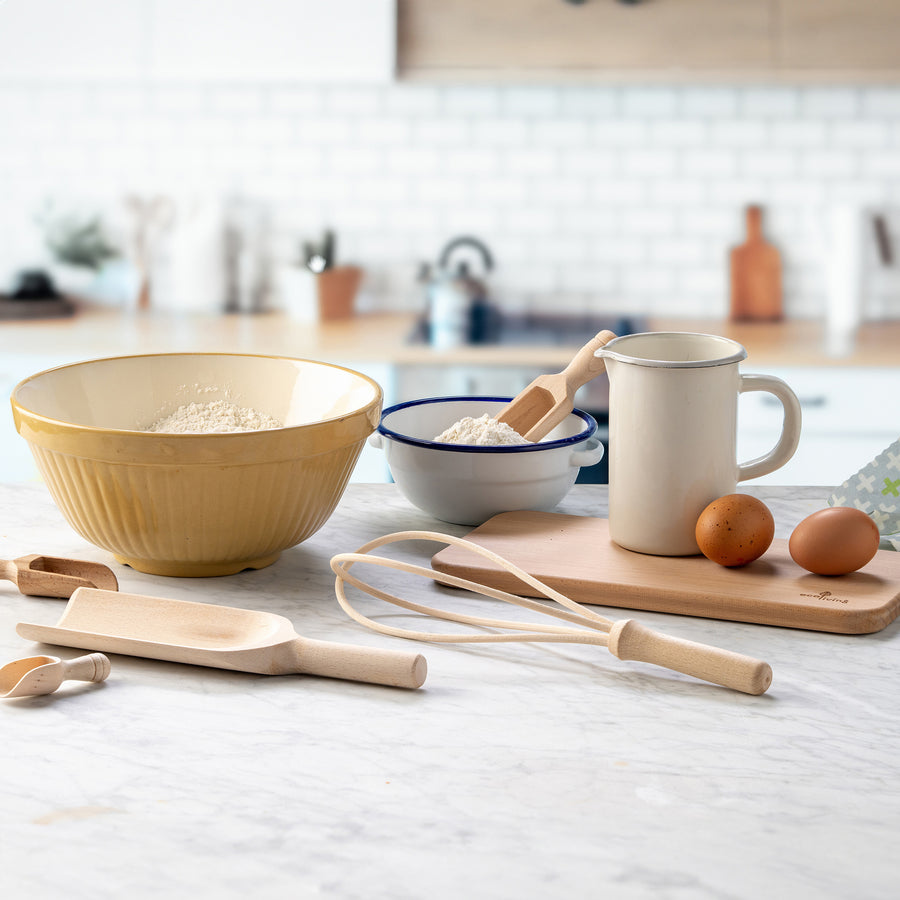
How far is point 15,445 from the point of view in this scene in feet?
9.25

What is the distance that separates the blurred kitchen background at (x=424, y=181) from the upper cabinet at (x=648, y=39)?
11 mm

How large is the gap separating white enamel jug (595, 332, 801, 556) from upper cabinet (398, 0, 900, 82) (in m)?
2.01

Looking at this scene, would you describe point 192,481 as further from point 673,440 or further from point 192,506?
point 673,440

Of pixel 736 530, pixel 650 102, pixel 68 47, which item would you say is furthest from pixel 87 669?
pixel 650 102

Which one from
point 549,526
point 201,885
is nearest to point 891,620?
point 549,526

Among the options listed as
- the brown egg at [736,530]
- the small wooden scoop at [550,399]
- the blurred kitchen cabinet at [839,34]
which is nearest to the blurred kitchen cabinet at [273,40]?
the blurred kitchen cabinet at [839,34]

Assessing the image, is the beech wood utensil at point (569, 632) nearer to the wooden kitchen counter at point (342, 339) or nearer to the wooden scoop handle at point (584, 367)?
the wooden scoop handle at point (584, 367)

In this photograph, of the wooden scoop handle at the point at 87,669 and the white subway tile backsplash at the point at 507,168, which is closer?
the wooden scoop handle at the point at 87,669

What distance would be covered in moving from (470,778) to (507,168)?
2.76 meters

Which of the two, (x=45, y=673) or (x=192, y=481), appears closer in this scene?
(x=45, y=673)

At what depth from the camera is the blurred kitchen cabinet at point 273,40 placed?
2746mm

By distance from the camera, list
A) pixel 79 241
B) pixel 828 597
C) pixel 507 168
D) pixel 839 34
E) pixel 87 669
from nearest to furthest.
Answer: pixel 87 669
pixel 828 597
pixel 839 34
pixel 507 168
pixel 79 241

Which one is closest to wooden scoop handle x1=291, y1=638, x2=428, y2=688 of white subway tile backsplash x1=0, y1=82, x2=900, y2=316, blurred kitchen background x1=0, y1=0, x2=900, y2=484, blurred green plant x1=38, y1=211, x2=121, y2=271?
blurred kitchen background x1=0, y1=0, x2=900, y2=484

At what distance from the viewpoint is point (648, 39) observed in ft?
9.05
